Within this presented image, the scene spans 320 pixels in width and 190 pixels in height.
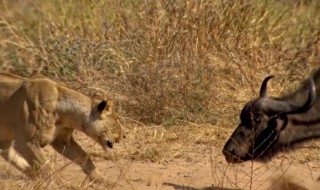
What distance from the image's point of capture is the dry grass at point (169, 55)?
941 cm

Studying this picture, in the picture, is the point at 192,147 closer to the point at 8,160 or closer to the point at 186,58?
the point at 186,58

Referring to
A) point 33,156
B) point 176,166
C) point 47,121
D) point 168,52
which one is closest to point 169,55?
point 168,52

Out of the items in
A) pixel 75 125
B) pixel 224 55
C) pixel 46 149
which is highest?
pixel 224 55

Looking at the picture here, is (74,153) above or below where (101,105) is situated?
below

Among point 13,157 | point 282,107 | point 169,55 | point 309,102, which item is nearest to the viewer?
point 309,102

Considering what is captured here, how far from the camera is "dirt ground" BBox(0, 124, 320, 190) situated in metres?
7.48

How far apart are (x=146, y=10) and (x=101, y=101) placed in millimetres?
3202

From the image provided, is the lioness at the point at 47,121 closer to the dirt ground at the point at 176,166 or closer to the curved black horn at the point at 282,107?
the dirt ground at the point at 176,166

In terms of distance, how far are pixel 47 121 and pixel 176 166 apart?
1610 millimetres

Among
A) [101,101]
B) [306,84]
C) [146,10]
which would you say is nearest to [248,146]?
[306,84]

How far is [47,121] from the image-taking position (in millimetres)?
7332

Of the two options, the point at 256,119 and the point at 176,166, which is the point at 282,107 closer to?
the point at 256,119

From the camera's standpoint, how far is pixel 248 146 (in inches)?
294

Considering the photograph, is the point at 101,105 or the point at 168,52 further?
the point at 168,52
